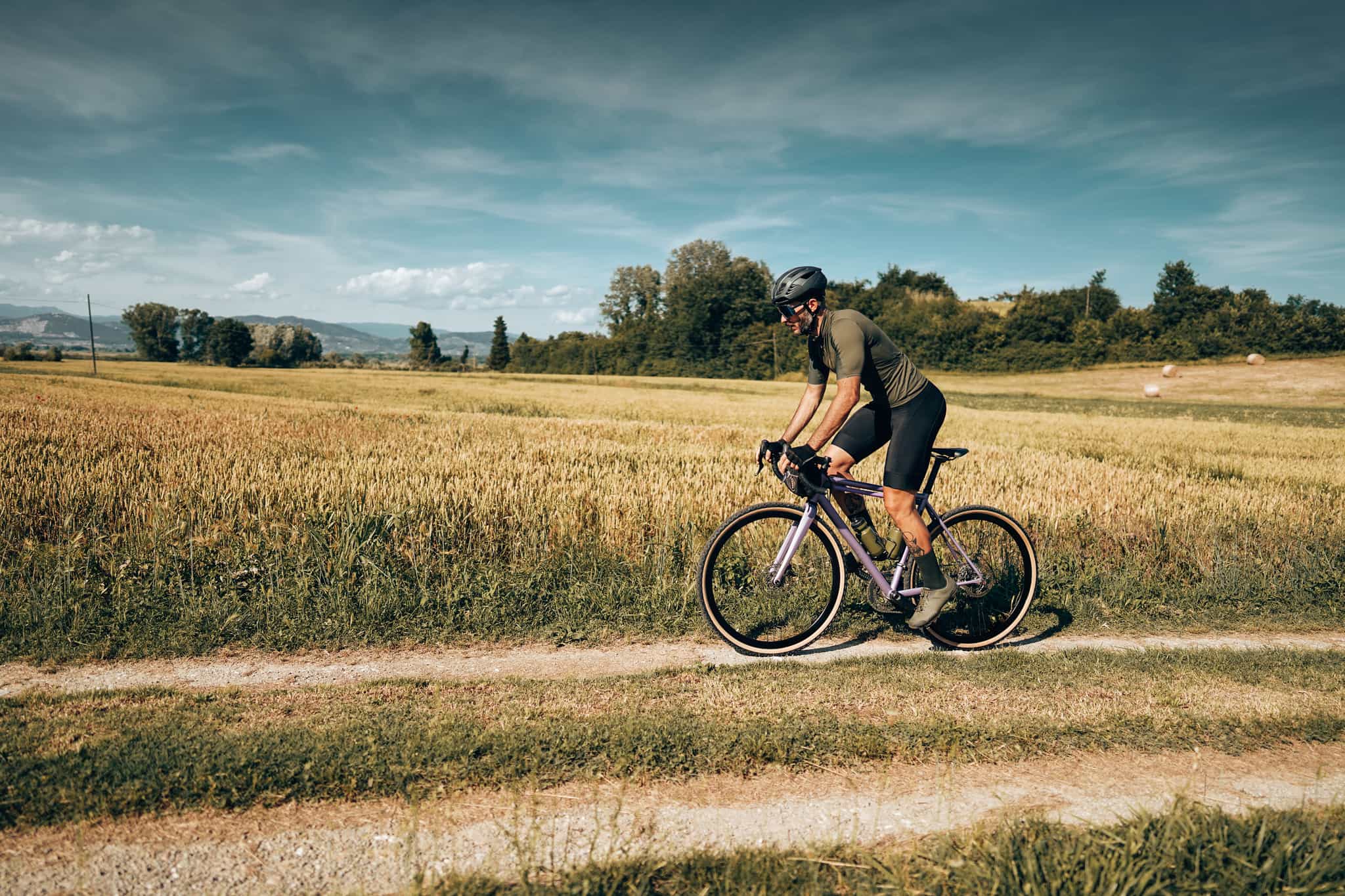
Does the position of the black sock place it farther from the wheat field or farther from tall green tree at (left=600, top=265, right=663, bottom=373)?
tall green tree at (left=600, top=265, right=663, bottom=373)

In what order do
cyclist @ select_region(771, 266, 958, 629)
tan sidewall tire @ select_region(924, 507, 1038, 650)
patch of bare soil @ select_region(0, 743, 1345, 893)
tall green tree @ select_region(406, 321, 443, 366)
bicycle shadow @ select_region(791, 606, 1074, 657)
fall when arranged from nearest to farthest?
patch of bare soil @ select_region(0, 743, 1345, 893), cyclist @ select_region(771, 266, 958, 629), bicycle shadow @ select_region(791, 606, 1074, 657), tan sidewall tire @ select_region(924, 507, 1038, 650), tall green tree @ select_region(406, 321, 443, 366)

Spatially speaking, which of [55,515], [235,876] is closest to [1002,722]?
[235,876]

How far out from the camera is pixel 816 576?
6.82 metres

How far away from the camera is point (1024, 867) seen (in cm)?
285

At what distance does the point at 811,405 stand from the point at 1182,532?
6.28 meters

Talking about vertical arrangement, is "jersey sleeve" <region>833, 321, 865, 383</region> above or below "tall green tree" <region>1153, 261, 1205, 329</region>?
below

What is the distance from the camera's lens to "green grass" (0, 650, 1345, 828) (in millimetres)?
3596

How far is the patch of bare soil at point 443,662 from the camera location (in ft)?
16.7

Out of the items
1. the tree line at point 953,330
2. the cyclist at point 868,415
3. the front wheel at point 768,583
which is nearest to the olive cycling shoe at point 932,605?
the cyclist at point 868,415

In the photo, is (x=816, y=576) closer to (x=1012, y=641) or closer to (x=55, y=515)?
(x=1012, y=641)

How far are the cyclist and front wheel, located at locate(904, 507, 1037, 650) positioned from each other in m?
0.42

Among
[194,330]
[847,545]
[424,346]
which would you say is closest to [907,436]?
[847,545]

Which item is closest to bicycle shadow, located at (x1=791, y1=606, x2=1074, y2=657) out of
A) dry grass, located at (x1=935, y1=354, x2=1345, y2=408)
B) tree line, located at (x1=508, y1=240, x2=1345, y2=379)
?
dry grass, located at (x1=935, y1=354, x2=1345, y2=408)

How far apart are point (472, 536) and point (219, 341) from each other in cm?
14120
